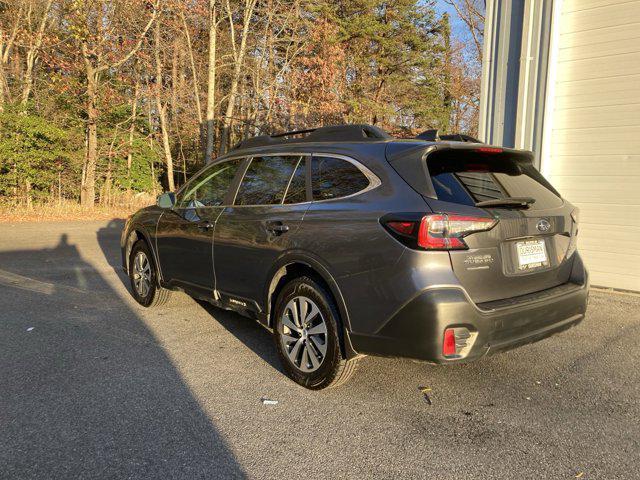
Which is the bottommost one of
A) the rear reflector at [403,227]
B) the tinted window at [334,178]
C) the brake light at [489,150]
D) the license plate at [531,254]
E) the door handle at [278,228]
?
the license plate at [531,254]

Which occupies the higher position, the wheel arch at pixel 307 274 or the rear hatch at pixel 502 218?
the rear hatch at pixel 502 218

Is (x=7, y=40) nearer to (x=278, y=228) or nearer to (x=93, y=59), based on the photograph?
(x=93, y=59)

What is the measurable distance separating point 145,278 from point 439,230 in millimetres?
3985

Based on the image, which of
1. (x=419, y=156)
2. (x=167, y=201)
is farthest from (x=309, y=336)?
(x=167, y=201)

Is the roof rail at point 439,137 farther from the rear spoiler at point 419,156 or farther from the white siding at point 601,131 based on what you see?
the white siding at point 601,131

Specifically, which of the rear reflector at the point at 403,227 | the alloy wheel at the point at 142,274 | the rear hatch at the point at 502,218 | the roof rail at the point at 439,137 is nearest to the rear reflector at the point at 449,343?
the rear hatch at the point at 502,218

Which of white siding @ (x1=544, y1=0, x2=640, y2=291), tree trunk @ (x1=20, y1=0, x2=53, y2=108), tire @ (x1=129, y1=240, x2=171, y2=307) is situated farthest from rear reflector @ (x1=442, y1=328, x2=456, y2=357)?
tree trunk @ (x1=20, y1=0, x2=53, y2=108)

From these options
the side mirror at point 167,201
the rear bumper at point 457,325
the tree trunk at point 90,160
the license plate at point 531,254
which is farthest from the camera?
the tree trunk at point 90,160

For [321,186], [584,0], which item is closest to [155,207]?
[321,186]

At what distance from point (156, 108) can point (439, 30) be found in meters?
18.3

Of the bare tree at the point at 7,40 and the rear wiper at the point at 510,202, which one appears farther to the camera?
the bare tree at the point at 7,40

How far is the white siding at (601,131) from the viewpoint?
6484mm

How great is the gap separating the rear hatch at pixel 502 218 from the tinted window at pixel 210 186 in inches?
80.3

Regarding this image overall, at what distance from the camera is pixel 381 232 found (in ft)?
10.2
